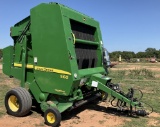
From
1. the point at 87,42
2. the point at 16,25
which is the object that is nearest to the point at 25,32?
the point at 16,25

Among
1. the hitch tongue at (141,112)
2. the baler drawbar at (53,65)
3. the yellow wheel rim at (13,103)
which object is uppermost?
the baler drawbar at (53,65)

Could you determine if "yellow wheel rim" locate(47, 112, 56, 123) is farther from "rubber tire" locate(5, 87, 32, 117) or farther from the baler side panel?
"rubber tire" locate(5, 87, 32, 117)

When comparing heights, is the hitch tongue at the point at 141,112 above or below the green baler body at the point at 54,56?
below

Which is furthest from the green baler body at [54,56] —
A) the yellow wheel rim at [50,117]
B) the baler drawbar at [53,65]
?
the yellow wheel rim at [50,117]

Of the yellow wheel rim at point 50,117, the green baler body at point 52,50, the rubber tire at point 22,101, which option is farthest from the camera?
the rubber tire at point 22,101

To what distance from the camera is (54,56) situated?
21.2ft

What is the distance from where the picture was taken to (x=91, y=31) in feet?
27.3

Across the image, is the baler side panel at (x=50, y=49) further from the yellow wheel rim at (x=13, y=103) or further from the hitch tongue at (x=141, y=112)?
the hitch tongue at (x=141, y=112)

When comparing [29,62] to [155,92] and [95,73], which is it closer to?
[95,73]

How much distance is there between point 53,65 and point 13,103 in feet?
5.36

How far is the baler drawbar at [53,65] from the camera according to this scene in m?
6.32

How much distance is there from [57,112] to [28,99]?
3.57 feet

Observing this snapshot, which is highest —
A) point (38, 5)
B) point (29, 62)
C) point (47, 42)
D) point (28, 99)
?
point (38, 5)

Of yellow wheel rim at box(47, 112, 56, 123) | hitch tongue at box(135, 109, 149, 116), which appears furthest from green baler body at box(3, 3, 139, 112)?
hitch tongue at box(135, 109, 149, 116)
